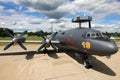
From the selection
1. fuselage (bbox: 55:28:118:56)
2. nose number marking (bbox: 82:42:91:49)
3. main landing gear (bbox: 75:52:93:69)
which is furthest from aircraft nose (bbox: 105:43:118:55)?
main landing gear (bbox: 75:52:93:69)

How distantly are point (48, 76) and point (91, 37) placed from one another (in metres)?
5.58

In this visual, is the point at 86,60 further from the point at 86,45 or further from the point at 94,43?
the point at 94,43

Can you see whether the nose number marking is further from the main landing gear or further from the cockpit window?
the main landing gear

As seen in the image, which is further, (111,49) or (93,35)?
(93,35)

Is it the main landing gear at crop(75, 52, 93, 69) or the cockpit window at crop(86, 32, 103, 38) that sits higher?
the cockpit window at crop(86, 32, 103, 38)

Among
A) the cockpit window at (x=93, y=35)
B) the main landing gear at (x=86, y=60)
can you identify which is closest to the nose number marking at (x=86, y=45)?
the cockpit window at (x=93, y=35)

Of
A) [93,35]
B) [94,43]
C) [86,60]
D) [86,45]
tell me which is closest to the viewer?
[94,43]

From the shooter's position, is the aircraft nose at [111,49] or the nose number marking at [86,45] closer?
the aircraft nose at [111,49]

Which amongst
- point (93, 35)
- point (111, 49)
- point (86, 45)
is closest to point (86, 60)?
point (86, 45)

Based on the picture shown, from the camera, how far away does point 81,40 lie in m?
14.2

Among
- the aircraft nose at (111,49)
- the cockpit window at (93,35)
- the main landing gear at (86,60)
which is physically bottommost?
the main landing gear at (86,60)

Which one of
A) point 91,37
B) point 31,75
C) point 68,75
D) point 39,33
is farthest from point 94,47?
point 39,33

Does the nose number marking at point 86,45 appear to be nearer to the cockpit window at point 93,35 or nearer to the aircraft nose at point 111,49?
the cockpit window at point 93,35

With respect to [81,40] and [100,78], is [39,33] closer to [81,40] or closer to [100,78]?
[81,40]
